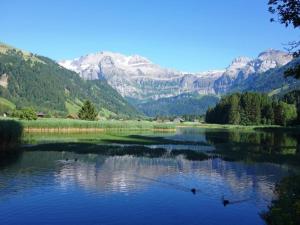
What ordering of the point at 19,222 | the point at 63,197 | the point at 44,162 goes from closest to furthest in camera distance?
1. the point at 19,222
2. the point at 63,197
3. the point at 44,162

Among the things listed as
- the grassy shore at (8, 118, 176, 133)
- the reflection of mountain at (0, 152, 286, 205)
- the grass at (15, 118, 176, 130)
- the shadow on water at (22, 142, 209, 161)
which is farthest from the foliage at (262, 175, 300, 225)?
the grass at (15, 118, 176, 130)

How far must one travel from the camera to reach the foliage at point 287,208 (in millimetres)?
28881

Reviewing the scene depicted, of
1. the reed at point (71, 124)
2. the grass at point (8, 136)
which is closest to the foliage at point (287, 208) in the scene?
the grass at point (8, 136)

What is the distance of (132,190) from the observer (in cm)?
5122

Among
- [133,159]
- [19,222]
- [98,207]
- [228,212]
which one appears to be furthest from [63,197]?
[133,159]

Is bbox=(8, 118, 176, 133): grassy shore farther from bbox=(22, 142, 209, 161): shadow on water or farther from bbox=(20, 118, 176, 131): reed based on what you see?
bbox=(22, 142, 209, 161): shadow on water

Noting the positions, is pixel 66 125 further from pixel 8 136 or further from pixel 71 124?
pixel 8 136

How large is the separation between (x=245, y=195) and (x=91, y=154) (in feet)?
140

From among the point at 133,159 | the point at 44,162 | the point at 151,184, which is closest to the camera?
the point at 151,184

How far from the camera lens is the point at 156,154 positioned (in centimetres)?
8794

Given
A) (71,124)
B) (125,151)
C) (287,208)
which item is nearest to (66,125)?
(71,124)

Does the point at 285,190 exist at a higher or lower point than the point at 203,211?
higher

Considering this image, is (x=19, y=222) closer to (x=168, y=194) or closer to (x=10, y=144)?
(x=168, y=194)

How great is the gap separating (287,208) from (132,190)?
76.6 ft
